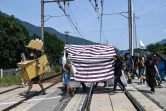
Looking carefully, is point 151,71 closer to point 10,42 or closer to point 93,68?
point 93,68

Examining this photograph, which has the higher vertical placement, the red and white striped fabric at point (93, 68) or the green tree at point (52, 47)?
the green tree at point (52, 47)

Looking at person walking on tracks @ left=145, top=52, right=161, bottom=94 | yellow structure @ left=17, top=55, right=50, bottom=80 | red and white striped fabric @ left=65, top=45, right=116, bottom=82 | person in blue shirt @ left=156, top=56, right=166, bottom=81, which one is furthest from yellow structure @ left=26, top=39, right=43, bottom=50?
person in blue shirt @ left=156, top=56, right=166, bottom=81

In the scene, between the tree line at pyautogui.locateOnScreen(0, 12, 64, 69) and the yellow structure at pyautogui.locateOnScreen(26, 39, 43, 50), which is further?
the tree line at pyautogui.locateOnScreen(0, 12, 64, 69)

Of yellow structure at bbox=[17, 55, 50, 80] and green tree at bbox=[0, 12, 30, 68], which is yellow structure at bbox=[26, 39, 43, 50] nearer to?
yellow structure at bbox=[17, 55, 50, 80]

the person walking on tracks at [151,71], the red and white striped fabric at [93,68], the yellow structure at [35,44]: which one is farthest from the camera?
the red and white striped fabric at [93,68]

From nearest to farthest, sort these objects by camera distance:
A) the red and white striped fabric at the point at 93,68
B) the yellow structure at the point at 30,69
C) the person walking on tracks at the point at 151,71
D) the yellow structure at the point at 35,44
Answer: the yellow structure at the point at 30,69
the yellow structure at the point at 35,44
the person walking on tracks at the point at 151,71
the red and white striped fabric at the point at 93,68

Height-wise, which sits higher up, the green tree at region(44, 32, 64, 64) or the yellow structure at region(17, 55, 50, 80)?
the green tree at region(44, 32, 64, 64)

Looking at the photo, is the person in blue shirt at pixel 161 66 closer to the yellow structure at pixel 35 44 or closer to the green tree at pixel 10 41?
A: the yellow structure at pixel 35 44

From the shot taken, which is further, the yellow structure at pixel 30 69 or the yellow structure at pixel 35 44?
the yellow structure at pixel 35 44

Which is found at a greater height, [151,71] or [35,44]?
[35,44]

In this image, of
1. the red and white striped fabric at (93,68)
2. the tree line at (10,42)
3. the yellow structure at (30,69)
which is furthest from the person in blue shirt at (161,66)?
the tree line at (10,42)

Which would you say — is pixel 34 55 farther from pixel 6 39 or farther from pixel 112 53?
pixel 6 39

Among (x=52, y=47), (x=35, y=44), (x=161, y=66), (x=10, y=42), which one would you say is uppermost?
(x=52, y=47)

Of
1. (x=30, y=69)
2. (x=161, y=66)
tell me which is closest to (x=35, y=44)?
(x=30, y=69)
